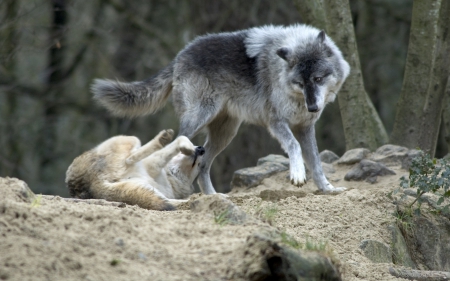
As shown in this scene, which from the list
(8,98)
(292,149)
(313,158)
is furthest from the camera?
(8,98)

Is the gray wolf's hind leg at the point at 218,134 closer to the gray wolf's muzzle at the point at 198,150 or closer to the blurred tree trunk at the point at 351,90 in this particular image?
the gray wolf's muzzle at the point at 198,150

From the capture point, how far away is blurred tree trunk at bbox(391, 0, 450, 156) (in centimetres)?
790

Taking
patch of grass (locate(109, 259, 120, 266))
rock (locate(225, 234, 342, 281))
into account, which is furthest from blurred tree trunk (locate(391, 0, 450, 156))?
patch of grass (locate(109, 259, 120, 266))

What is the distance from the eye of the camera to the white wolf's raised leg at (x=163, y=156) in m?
6.18

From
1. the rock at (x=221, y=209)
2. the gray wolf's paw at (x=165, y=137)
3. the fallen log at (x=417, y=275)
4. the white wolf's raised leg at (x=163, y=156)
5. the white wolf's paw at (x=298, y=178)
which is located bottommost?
the fallen log at (x=417, y=275)

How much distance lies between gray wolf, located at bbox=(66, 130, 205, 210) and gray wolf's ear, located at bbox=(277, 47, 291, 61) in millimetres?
1358

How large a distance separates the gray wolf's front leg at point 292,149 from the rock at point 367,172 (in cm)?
107

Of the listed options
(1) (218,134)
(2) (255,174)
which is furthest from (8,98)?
(2) (255,174)

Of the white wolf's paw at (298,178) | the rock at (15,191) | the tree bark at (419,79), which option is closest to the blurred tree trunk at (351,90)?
the tree bark at (419,79)

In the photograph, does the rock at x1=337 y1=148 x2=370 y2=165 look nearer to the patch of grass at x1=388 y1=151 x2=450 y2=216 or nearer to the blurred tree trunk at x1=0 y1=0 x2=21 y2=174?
the patch of grass at x1=388 y1=151 x2=450 y2=216

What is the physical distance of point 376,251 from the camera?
516 centimetres

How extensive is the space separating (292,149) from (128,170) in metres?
1.73

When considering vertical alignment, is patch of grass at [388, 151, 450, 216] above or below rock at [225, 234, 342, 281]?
above

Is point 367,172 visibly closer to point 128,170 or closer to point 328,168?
point 328,168
